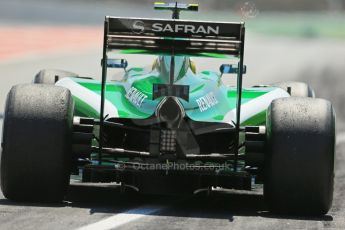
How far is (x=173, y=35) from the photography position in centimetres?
1047

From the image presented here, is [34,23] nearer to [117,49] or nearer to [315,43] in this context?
[315,43]

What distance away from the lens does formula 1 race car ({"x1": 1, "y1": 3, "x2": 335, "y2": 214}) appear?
33.3 feet

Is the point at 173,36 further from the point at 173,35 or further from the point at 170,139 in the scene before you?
the point at 170,139

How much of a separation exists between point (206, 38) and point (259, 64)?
22.4 meters

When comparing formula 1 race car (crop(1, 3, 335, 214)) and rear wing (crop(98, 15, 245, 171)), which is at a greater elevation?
rear wing (crop(98, 15, 245, 171))

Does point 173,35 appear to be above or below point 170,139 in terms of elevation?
above

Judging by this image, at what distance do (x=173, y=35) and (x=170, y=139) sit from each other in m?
1.00

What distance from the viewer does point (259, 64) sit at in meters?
32.8

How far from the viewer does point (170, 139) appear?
10.5 meters

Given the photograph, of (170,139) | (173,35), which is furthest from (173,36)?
(170,139)

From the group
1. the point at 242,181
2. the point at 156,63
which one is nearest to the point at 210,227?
the point at 242,181

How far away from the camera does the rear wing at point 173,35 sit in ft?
34.0

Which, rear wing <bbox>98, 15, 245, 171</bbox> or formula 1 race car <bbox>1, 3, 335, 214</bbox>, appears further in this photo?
rear wing <bbox>98, 15, 245, 171</bbox>

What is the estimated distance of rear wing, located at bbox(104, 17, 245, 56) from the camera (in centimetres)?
1038
